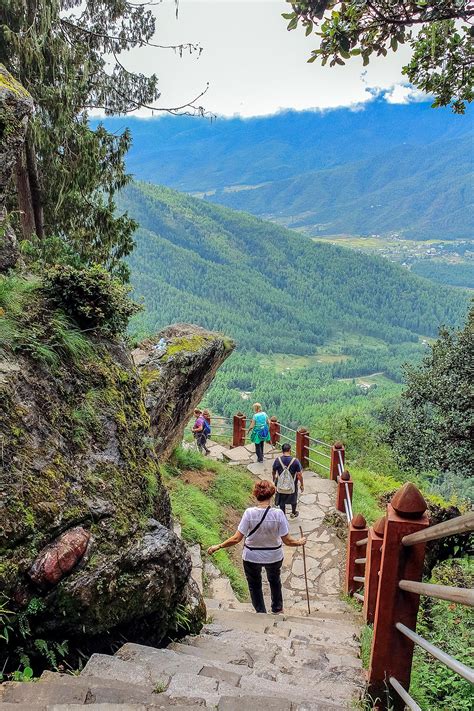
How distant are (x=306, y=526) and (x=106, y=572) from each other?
6.32m

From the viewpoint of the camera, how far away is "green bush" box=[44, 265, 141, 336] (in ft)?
13.9

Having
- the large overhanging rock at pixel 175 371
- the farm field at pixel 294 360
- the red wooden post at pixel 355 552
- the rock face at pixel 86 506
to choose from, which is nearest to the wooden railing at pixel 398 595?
the rock face at pixel 86 506

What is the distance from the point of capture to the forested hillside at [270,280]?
12500 centimetres

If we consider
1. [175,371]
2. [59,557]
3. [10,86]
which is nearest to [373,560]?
[59,557]

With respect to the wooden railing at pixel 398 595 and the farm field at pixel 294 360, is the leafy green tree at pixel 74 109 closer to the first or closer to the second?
the wooden railing at pixel 398 595

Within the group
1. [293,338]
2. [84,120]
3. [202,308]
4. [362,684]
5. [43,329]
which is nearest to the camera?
[362,684]

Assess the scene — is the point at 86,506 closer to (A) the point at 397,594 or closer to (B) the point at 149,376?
(A) the point at 397,594

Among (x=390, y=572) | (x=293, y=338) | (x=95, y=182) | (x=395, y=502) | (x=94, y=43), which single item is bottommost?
(x=293, y=338)

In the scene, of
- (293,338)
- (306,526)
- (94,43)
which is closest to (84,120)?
(94,43)

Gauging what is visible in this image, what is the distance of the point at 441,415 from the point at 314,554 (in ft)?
17.0

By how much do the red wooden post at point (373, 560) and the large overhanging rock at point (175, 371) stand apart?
12.9 feet

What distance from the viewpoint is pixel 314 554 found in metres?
8.15

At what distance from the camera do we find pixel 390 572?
249 cm

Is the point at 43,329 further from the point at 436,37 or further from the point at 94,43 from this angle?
the point at 94,43
